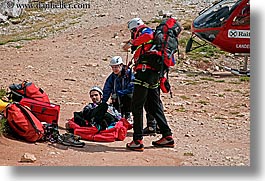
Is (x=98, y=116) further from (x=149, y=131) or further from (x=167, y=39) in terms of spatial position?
(x=167, y=39)

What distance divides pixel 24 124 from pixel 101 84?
4184 millimetres

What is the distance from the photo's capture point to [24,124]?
6484 millimetres

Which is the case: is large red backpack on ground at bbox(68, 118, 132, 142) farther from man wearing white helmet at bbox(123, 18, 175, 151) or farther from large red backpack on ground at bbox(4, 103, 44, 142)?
large red backpack on ground at bbox(4, 103, 44, 142)

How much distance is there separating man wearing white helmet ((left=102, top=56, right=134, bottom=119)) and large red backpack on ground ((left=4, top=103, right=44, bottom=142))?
127 cm

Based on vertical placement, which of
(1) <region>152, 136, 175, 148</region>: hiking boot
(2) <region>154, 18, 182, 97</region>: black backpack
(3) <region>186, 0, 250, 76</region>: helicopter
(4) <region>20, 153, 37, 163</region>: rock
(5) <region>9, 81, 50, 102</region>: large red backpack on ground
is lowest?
(4) <region>20, 153, 37, 163</region>: rock

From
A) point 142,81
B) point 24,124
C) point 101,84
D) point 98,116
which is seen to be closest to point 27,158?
point 24,124

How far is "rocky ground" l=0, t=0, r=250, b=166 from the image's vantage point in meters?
6.35

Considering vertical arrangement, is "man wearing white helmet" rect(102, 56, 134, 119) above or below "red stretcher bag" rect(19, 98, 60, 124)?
above

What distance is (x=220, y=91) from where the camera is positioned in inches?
419

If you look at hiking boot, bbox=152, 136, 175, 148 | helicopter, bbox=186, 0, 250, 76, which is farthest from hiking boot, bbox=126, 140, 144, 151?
helicopter, bbox=186, 0, 250, 76

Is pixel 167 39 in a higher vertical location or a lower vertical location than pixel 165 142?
higher

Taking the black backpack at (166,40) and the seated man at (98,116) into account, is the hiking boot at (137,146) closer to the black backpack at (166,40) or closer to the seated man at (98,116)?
the seated man at (98,116)

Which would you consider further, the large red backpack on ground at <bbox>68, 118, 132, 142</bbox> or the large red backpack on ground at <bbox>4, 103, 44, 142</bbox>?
the large red backpack on ground at <bbox>68, 118, 132, 142</bbox>

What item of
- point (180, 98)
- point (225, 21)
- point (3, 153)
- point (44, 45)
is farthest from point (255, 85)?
point (44, 45)
